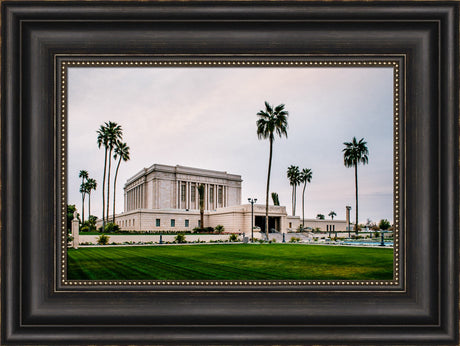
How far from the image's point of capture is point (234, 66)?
13.4 feet

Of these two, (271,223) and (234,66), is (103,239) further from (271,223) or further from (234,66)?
(271,223)

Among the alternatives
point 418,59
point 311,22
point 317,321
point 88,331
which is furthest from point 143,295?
A: point 418,59

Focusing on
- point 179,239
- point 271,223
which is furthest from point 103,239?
point 271,223

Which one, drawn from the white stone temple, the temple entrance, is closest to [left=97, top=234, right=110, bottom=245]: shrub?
the white stone temple

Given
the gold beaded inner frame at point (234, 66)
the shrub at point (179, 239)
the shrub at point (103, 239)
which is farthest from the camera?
the shrub at point (179, 239)

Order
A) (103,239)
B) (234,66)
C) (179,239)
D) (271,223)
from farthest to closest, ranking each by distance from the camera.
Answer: (271,223) → (179,239) → (103,239) → (234,66)

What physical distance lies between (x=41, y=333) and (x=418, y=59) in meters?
5.12

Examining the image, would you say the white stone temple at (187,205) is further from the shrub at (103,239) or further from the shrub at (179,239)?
the shrub at (103,239)

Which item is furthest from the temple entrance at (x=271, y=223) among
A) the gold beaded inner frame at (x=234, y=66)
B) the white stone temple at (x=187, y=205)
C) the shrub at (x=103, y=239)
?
the gold beaded inner frame at (x=234, y=66)

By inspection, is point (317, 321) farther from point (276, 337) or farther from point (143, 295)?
point (143, 295)

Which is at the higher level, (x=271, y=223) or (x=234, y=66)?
(x=234, y=66)

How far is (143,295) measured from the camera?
370 centimetres

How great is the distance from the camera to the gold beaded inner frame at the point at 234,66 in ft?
12.2

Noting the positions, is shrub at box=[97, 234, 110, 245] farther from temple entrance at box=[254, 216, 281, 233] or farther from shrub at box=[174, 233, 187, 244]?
temple entrance at box=[254, 216, 281, 233]
